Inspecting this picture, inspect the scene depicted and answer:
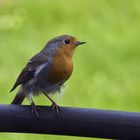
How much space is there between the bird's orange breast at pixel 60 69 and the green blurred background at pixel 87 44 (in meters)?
1.68

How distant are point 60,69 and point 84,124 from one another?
730mm

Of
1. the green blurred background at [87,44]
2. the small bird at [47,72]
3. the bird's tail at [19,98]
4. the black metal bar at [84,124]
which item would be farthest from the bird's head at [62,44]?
the green blurred background at [87,44]

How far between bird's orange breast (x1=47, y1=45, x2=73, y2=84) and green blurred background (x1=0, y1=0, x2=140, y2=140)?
5.51 feet

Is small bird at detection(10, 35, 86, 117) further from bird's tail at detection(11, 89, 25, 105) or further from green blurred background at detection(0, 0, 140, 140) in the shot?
green blurred background at detection(0, 0, 140, 140)

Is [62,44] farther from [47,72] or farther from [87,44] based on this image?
[87,44]

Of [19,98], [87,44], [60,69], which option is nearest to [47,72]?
[60,69]

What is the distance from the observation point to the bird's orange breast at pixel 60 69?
8.59 feet

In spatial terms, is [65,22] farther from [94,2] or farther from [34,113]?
[34,113]

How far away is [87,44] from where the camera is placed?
5.45 m

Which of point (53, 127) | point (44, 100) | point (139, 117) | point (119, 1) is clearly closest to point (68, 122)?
point (53, 127)

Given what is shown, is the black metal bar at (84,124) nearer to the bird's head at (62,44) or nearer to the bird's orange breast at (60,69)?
the bird's orange breast at (60,69)

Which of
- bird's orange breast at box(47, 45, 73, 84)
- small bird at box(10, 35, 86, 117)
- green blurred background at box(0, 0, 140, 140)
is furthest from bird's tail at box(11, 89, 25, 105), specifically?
green blurred background at box(0, 0, 140, 140)

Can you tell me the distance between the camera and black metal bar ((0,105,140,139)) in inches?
74.6

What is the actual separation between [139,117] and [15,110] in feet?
1.12
